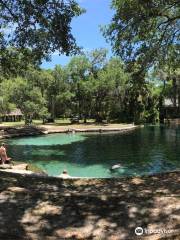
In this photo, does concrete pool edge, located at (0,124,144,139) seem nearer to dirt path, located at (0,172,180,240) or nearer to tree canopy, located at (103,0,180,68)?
tree canopy, located at (103,0,180,68)

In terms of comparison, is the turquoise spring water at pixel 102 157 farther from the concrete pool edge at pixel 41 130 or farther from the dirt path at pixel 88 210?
the dirt path at pixel 88 210

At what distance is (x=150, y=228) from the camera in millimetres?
7480

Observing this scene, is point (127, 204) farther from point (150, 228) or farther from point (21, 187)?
point (21, 187)

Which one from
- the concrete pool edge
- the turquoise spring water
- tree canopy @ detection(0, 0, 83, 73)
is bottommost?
the turquoise spring water

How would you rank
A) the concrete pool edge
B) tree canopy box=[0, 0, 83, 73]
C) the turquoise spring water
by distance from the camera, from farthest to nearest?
the concrete pool edge < the turquoise spring water < tree canopy box=[0, 0, 83, 73]

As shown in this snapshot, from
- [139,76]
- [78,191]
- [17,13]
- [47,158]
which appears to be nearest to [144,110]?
[47,158]

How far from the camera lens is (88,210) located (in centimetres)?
862

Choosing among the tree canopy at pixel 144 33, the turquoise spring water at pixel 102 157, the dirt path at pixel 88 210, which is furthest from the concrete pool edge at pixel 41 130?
the dirt path at pixel 88 210

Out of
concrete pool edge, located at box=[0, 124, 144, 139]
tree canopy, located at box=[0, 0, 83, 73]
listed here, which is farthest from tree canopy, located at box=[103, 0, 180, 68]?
concrete pool edge, located at box=[0, 124, 144, 139]

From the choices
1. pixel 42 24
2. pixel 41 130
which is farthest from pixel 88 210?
pixel 41 130

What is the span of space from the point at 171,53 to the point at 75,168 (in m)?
10.6

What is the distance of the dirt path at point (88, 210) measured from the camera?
7418 millimetres

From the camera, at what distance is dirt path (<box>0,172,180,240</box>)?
7.42 m

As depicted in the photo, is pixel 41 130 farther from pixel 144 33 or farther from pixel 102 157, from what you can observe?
pixel 144 33
